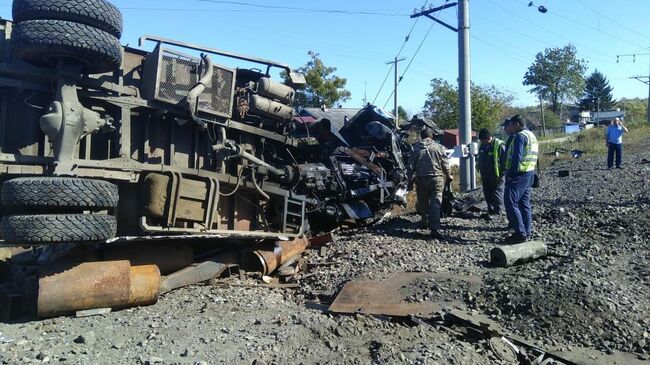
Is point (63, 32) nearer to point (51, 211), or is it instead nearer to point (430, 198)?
point (51, 211)

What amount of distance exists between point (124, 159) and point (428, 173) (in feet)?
14.8

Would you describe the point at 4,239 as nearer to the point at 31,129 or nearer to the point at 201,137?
the point at 31,129

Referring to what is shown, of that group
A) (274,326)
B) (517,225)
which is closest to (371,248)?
(517,225)

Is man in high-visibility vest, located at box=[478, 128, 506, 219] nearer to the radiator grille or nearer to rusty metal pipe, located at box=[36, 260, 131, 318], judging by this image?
the radiator grille

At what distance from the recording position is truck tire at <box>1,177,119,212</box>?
182 inches

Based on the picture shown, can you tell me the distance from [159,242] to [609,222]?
601cm

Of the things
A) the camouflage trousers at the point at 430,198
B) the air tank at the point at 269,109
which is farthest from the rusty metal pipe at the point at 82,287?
the camouflage trousers at the point at 430,198

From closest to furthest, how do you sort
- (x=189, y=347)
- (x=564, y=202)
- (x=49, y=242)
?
(x=189, y=347), (x=49, y=242), (x=564, y=202)

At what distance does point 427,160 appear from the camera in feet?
27.7

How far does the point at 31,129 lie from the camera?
5469 millimetres

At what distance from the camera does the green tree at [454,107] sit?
134 feet

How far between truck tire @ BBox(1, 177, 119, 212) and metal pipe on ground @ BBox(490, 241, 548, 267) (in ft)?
13.8

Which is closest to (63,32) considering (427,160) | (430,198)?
(427,160)

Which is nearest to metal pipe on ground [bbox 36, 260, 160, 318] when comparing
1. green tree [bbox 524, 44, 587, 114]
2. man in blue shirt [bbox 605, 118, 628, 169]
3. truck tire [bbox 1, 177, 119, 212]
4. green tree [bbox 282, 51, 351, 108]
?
truck tire [bbox 1, 177, 119, 212]
